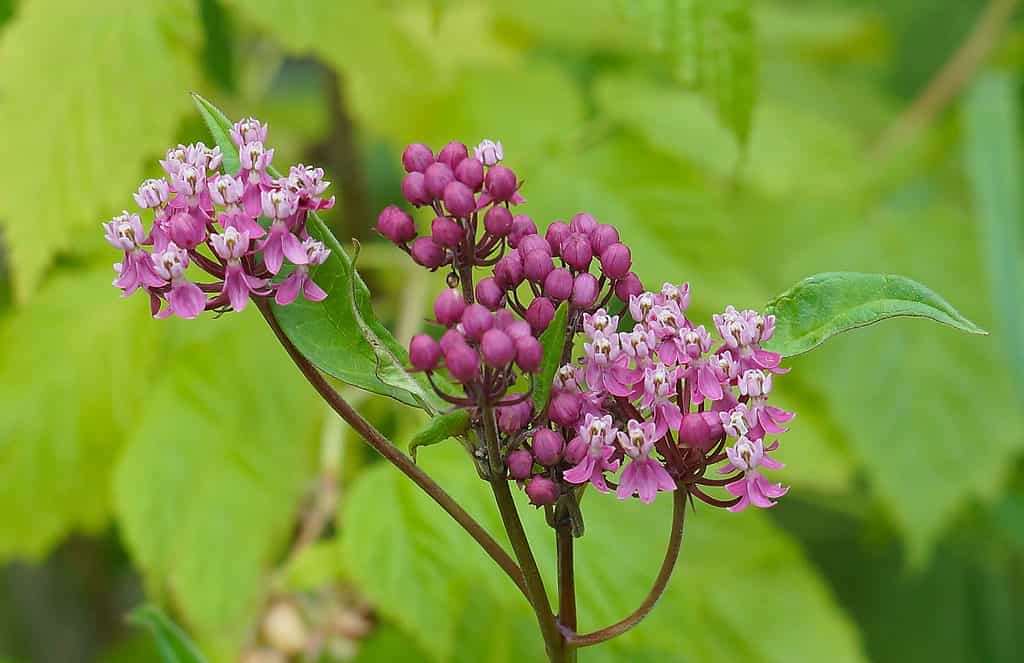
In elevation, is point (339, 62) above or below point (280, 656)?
above

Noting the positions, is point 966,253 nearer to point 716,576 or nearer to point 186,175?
point 716,576

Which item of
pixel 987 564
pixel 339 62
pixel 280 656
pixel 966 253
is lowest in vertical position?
pixel 987 564

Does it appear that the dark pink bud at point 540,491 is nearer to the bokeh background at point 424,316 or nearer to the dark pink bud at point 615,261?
the dark pink bud at point 615,261

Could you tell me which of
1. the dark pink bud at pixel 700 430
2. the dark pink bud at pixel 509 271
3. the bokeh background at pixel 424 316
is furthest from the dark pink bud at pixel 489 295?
the bokeh background at pixel 424 316

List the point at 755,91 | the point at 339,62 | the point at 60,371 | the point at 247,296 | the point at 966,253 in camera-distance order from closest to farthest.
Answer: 1. the point at 247,296
2. the point at 755,91
3. the point at 339,62
4. the point at 60,371
5. the point at 966,253

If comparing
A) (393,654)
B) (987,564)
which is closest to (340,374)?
(393,654)
